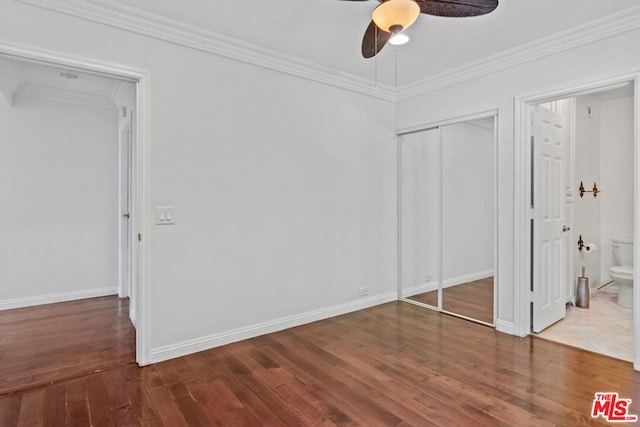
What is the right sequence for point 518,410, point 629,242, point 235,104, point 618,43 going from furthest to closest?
point 629,242, point 235,104, point 618,43, point 518,410

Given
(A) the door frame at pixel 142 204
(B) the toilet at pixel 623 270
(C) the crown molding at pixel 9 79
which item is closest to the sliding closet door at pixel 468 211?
(B) the toilet at pixel 623 270

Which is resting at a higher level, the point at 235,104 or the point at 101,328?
the point at 235,104

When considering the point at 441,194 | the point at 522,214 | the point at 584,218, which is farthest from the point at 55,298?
the point at 584,218

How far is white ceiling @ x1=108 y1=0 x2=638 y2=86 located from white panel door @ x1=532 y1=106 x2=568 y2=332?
0.77m

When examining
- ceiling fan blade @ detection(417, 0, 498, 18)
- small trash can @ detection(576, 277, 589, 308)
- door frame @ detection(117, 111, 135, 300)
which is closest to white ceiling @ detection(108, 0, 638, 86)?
ceiling fan blade @ detection(417, 0, 498, 18)

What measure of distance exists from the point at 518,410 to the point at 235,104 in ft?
9.84

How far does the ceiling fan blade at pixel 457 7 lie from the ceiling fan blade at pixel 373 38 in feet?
1.01

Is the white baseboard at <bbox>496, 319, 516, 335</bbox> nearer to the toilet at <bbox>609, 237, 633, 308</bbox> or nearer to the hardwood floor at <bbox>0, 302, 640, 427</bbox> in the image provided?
the hardwood floor at <bbox>0, 302, 640, 427</bbox>

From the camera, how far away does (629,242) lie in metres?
4.50

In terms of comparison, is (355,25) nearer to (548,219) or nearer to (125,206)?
(548,219)

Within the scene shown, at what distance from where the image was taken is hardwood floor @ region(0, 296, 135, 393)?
256cm

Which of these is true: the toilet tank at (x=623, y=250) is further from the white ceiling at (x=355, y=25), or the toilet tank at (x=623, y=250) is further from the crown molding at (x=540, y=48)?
the white ceiling at (x=355, y=25)

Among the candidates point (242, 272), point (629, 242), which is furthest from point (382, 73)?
point (629, 242)

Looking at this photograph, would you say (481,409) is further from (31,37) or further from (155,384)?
(31,37)
